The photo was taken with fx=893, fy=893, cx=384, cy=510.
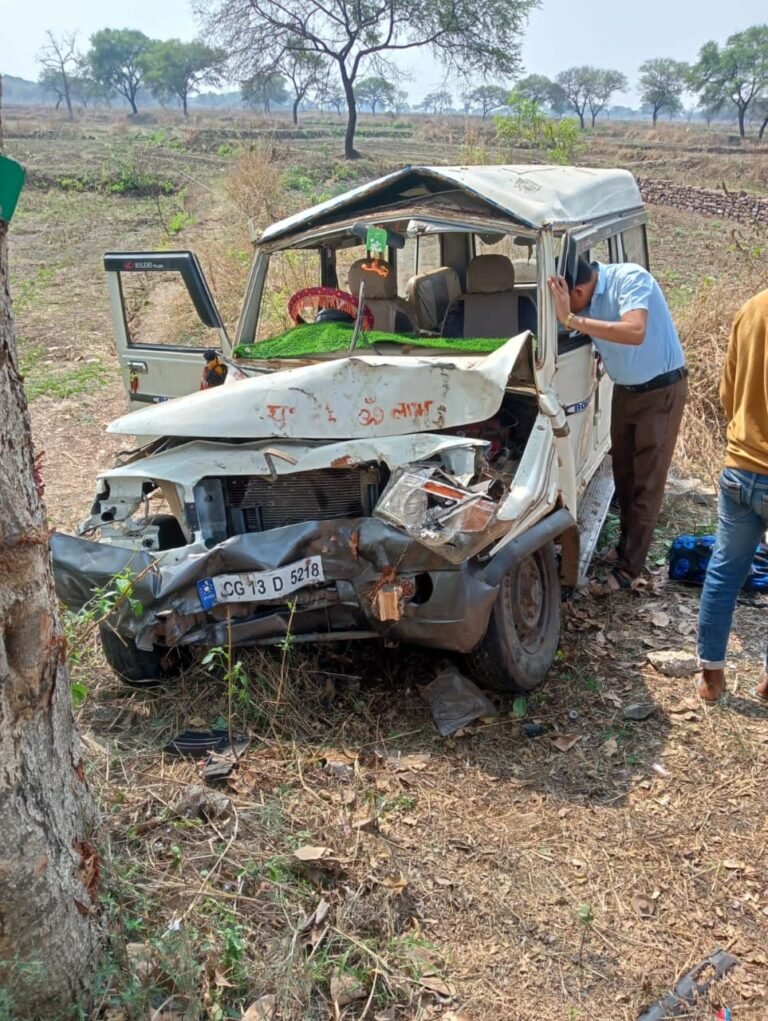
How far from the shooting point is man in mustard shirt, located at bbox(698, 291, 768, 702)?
3566 millimetres

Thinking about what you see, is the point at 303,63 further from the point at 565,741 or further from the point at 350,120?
the point at 565,741

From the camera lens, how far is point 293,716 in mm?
3684

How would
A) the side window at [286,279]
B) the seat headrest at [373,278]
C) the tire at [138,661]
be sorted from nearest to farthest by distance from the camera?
the tire at [138,661]
the seat headrest at [373,278]
the side window at [286,279]

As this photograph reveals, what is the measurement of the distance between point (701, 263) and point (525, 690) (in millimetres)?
13218

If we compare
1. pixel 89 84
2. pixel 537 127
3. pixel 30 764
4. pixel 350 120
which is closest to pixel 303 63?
pixel 350 120

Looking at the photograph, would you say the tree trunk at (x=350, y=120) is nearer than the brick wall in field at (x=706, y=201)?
No

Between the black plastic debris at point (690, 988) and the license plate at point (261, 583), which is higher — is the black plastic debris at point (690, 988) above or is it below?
below

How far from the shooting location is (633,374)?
4875 millimetres

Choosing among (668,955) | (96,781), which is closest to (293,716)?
(96,781)

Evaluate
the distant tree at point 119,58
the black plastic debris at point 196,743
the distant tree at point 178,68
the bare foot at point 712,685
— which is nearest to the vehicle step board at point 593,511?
the bare foot at point 712,685

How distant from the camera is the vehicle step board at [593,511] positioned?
16.2ft

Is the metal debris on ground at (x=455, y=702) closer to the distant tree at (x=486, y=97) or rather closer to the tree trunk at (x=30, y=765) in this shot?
the tree trunk at (x=30, y=765)

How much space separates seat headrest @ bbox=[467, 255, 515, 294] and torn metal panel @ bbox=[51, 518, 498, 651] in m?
2.17

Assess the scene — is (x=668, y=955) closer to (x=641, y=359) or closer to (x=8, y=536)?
(x=8, y=536)
